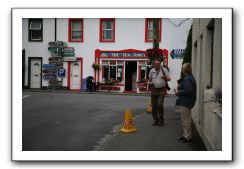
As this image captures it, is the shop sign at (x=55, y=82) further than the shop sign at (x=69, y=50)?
No

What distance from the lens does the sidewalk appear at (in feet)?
21.9

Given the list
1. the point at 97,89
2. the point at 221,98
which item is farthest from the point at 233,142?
the point at 97,89

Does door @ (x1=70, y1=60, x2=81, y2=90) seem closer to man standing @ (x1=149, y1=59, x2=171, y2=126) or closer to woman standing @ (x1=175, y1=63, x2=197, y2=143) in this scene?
man standing @ (x1=149, y1=59, x2=171, y2=126)

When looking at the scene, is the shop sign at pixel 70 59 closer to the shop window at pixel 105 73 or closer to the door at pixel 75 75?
the door at pixel 75 75

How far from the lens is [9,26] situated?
5.67m

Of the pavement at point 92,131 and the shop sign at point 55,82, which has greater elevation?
the shop sign at point 55,82

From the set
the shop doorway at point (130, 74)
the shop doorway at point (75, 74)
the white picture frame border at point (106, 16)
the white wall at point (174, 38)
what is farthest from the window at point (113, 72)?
the white picture frame border at point (106, 16)

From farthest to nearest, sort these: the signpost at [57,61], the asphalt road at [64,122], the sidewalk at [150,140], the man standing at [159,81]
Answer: the signpost at [57,61] < the man standing at [159,81] < the asphalt road at [64,122] < the sidewalk at [150,140]

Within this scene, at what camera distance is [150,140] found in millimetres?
7426

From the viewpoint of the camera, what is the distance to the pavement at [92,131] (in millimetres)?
6801

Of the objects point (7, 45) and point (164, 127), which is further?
point (164, 127)

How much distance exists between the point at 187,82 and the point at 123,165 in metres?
2.09

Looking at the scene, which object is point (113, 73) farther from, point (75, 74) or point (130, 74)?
point (75, 74)

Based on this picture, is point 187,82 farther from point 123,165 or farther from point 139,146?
point 123,165
